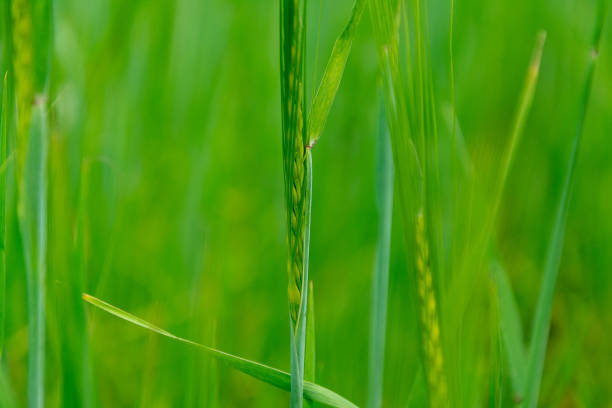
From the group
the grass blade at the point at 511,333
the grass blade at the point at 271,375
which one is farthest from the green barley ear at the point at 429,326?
the grass blade at the point at 511,333

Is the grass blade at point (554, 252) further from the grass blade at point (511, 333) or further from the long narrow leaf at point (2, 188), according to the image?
the long narrow leaf at point (2, 188)

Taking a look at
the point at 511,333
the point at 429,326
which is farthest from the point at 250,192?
the point at 429,326

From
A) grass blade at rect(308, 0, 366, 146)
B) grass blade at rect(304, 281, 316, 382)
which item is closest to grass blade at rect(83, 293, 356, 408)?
grass blade at rect(304, 281, 316, 382)

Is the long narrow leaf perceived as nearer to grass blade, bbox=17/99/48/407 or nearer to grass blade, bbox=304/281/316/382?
grass blade, bbox=17/99/48/407

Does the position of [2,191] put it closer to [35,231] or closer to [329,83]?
[35,231]

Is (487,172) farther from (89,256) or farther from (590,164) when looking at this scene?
(590,164)
